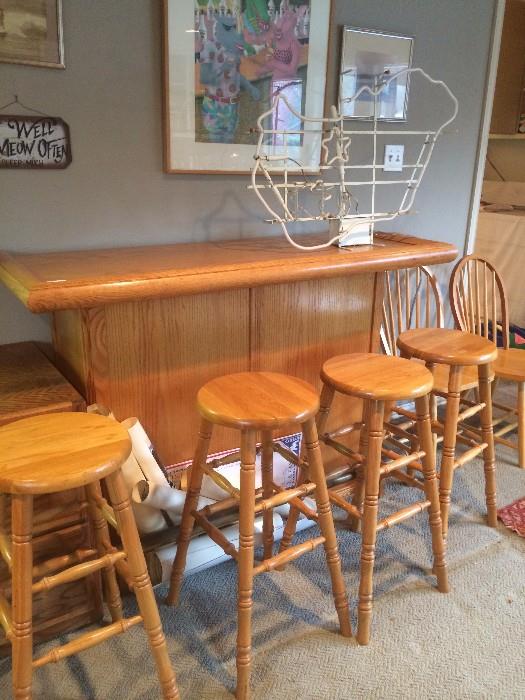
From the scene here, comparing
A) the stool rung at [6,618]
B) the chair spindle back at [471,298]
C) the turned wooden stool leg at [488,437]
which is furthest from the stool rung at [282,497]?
the chair spindle back at [471,298]

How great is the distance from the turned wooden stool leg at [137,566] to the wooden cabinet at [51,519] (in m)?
0.26

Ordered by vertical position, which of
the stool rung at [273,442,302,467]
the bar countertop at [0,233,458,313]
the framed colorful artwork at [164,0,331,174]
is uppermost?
the framed colorful artwork at [164,0,331,174]

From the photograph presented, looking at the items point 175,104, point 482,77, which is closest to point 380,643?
point 175,104

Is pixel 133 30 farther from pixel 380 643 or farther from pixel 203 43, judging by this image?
pixel 380 643

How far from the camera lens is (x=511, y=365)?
7.45ft

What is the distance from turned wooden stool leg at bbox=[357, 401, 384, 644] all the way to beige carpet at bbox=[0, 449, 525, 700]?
0.07 m

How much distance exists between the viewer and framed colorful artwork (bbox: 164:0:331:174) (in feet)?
5.36

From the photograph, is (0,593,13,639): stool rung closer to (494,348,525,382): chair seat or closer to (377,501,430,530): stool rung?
(377,501,430,530): stool rung

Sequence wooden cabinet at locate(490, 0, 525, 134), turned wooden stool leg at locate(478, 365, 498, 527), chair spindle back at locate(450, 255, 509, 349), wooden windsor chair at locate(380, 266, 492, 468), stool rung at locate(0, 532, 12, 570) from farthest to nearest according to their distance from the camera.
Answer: wooden cabinet at locate(490, 0, 525, 134), chair spindle back at locate(450, 255, 509, 349), wooden windsor chair at locate(380, 266, 492, 468), turned wooden stool leg at locate(478, 365, 498, 527), stool rung at locate(0, 532, 12, 570)

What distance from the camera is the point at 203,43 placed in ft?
5.41

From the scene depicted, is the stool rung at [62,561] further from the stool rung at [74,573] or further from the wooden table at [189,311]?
the wooden table at [189,311]

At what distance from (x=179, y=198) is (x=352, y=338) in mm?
739

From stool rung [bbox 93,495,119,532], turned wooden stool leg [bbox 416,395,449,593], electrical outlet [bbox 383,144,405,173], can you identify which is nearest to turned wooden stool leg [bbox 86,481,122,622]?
stool rung [bbox 93,495,119,532]

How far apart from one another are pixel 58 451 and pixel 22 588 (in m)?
0.26
